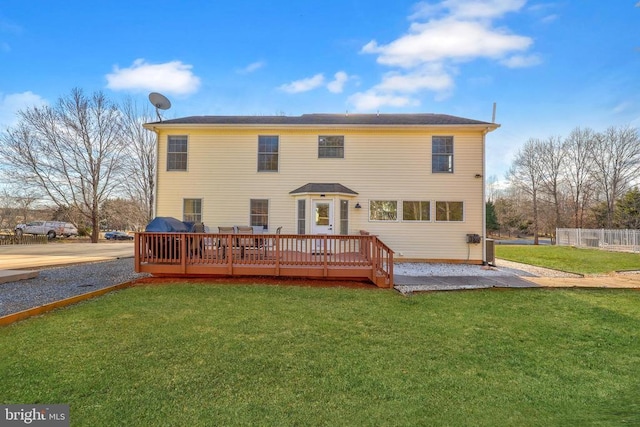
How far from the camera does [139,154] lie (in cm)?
2511

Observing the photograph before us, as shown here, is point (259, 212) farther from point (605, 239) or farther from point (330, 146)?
point (605, 239)

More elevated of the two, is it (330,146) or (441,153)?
(330,146)

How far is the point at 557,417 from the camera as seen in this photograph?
2.53m

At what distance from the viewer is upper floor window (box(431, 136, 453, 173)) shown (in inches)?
464

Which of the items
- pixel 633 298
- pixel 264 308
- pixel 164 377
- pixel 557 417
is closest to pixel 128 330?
pixel 164 377

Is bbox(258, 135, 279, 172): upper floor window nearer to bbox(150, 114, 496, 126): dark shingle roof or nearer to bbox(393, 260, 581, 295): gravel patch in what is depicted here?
bbox(150, 114, 496, 126): dark shingle roof

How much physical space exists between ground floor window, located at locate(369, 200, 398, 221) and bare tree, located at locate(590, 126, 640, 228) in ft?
103

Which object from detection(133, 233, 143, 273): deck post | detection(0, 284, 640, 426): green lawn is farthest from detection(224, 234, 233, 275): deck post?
detection(133, 233, 143, 273): deck post

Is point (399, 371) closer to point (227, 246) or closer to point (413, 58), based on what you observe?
point (227, 246)

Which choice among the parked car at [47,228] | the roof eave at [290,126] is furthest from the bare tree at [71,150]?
the roof eave at [290,126]

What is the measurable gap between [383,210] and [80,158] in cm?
2550

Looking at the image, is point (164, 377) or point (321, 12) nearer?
point (164, 377)

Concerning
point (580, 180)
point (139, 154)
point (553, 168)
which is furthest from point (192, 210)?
point (580, 180)

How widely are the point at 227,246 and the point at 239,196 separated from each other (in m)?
4.39
